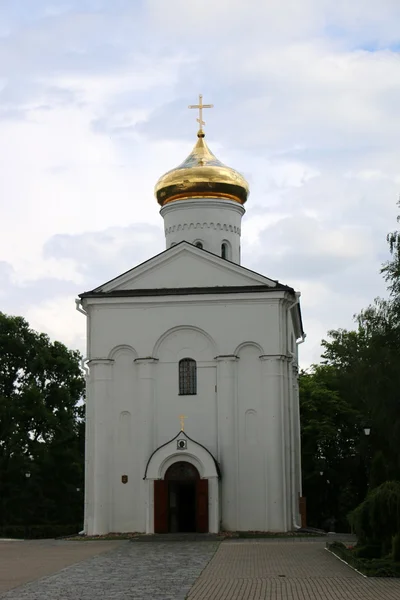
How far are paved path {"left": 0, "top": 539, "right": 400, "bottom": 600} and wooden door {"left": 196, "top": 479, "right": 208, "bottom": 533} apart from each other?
129 inches

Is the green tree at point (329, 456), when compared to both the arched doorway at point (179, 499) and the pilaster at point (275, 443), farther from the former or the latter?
the arched doorway at point (179, 499)

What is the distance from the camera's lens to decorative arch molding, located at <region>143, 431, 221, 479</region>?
27922 mm

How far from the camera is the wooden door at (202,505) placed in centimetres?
2762

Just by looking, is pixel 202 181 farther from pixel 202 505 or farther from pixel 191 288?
pixel 202 505

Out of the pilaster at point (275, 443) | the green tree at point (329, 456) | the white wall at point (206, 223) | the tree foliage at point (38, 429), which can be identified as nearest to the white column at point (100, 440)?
the pilaster at point (275, 443)

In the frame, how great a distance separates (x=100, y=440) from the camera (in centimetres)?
2914

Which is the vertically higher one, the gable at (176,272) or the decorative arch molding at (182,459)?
the gable at (176,272)

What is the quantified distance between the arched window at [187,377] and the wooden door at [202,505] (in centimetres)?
280

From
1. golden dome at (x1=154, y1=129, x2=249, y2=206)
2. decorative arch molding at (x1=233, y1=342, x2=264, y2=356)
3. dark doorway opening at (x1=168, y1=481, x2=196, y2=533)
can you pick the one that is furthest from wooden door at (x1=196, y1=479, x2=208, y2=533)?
golden dome at (x1=154, y1=129, x2=249, y2=206)

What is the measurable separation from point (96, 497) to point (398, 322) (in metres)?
10.0

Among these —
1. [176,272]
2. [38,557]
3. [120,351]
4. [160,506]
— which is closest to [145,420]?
[120,351]

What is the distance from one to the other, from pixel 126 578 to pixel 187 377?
13.4m

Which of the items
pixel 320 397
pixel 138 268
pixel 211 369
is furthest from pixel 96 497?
pixel 320 397

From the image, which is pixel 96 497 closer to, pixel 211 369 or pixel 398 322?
pixel 211 369
